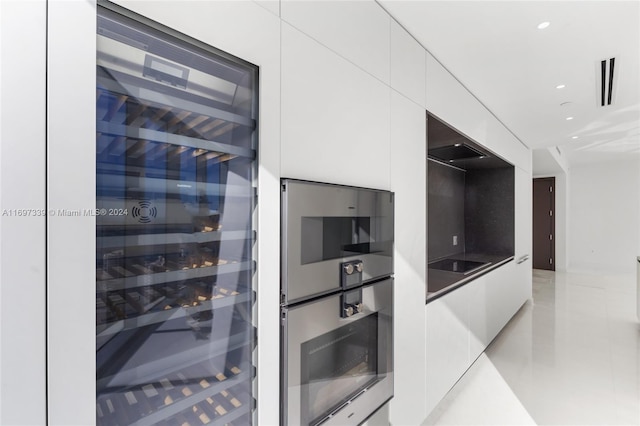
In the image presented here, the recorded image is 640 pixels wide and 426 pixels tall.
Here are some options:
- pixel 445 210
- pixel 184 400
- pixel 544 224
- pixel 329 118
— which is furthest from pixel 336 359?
pixel 544 224

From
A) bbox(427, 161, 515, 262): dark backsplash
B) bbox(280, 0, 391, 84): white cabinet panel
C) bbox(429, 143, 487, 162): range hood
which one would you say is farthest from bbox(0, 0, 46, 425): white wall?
bbox(427, 161, 515, 262): dark backsplash

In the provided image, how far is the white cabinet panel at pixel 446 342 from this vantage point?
2.18 m

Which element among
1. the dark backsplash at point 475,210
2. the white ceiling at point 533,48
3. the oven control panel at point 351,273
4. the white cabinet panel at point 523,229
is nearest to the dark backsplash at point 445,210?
the dark backsplash at point 475,210

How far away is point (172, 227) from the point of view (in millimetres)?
914

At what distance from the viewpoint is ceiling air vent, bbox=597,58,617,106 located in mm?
2384

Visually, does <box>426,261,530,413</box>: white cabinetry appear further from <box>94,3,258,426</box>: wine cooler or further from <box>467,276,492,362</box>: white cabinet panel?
<box>94,3,258,426</box>: wine cooler

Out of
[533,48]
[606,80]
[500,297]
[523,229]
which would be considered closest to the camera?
[533,48]

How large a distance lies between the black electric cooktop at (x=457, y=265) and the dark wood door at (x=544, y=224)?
6.51 metres

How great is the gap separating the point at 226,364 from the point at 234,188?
0.54m

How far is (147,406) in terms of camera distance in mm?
873

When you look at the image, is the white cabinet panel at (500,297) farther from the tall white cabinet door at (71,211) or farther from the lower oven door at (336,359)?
the tall white cabinet door at (71,211)

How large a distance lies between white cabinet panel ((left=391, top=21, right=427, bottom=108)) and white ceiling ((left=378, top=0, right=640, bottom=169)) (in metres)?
0.05

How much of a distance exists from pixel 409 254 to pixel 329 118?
0.95 metres

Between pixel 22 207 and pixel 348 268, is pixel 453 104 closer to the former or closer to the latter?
pixel 348 268
